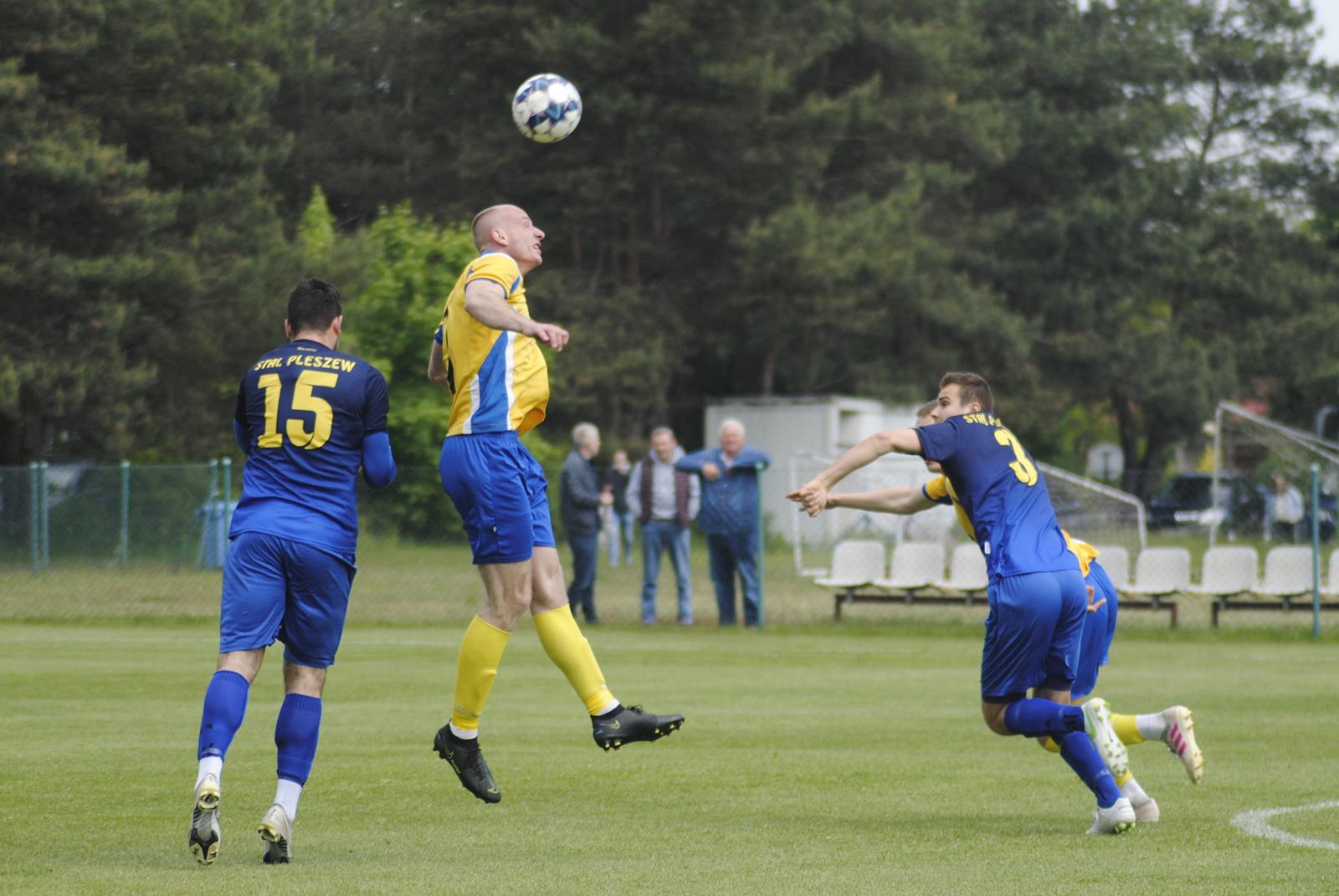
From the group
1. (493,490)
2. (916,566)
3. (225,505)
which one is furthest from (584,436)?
(493,490)

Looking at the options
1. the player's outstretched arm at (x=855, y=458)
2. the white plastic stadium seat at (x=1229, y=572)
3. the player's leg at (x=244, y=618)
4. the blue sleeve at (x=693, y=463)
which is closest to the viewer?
the player's leg at (x=244, y=618)

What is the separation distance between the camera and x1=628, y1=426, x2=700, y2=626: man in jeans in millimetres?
18875

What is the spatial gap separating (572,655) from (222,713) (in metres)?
1.64

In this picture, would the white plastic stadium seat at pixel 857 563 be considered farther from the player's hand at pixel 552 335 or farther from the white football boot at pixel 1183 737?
the player's hand at pixel 552 335

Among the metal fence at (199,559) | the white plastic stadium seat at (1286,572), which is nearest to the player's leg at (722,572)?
the metal fence at (199,559)

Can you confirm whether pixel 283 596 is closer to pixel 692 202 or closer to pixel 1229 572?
pixel 1229 572

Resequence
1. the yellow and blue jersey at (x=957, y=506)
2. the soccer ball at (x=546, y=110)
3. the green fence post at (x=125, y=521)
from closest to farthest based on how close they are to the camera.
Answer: the yellow and blue jersey at (x=957, y=506), the soccer ball at (x=546, y=110), the green fence post at (x=125, y=521)

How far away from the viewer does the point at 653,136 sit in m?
42.8

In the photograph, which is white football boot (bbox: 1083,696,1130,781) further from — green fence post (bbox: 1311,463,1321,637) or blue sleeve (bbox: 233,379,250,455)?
green fence post (bbox: 1311,463,1321,637)

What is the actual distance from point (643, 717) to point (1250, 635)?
42.6 ft

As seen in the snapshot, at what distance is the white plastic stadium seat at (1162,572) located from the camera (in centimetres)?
1895

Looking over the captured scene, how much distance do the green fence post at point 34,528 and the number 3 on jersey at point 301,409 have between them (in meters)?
14.8

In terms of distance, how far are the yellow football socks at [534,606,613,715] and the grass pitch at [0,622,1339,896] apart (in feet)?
1.59

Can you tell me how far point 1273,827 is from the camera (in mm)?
6703
